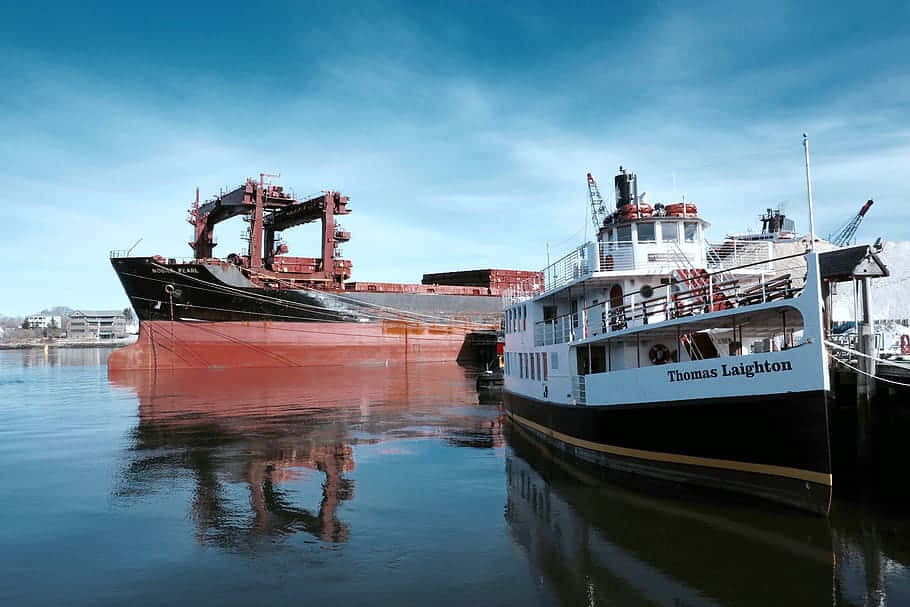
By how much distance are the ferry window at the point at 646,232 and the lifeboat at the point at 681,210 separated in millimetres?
739

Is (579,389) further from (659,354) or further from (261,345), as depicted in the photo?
(261,345)

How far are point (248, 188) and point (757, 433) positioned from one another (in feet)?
167

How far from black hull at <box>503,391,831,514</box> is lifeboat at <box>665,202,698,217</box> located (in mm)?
7286

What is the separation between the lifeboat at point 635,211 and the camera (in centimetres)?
1959

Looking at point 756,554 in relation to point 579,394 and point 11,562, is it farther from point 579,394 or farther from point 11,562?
point 11,562

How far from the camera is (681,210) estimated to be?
19.5 metres

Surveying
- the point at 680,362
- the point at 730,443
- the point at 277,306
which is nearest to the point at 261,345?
the point at 277,306

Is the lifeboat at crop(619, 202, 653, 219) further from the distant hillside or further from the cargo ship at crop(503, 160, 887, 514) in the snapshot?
the distant hillside

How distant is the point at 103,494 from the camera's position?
1555 cm

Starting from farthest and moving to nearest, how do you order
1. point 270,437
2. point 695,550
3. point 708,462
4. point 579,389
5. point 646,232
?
point 270,437 < point 646,232 < point 579,389 < point 708,462 < point 695,550

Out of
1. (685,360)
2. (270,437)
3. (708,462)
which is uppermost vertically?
(685,360)

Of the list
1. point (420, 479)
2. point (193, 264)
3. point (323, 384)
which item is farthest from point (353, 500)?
point (193, 264)

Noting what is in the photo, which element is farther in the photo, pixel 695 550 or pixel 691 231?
pixel 691 231

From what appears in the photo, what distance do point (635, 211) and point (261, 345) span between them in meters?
40.8
